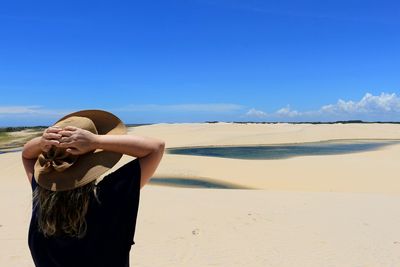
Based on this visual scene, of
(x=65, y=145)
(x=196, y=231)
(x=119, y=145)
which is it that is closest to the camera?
(x=65, y=145)

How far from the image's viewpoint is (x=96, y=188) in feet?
6.23

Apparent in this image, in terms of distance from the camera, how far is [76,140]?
179cm

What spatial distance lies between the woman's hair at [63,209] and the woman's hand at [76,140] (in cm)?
15

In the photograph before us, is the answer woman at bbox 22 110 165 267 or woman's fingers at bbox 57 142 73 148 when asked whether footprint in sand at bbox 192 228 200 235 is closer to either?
woman at bbox 22 110 165 267

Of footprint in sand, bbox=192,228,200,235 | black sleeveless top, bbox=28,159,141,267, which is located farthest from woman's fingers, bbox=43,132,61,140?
footprint in sand, bbox=192,228,200,235

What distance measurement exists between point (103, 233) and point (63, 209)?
0.24 metres

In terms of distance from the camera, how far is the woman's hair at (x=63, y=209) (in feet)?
5.94

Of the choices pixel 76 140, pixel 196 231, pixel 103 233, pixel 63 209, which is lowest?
pixel 196 231

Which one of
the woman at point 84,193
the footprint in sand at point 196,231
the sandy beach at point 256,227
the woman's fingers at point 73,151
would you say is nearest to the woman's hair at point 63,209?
the woman at point 84,193

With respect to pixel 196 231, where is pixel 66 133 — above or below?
above

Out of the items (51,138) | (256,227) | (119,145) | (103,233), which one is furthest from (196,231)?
(51,138)

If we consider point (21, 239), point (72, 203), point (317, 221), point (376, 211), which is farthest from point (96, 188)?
point (376, 211)

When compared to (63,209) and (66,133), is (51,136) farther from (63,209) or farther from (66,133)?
(63,209)

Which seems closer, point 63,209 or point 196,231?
point 63,209
